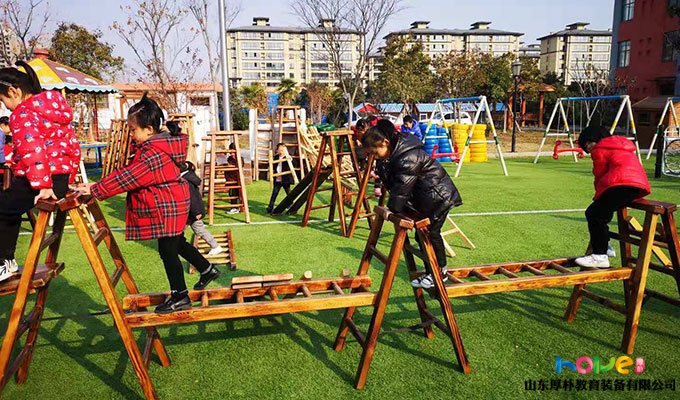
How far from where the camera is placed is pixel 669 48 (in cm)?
3036

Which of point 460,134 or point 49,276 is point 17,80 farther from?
point 460,134

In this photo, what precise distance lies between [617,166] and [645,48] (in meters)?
35.3

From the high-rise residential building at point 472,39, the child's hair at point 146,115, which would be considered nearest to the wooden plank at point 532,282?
the child's hair at point 146,115

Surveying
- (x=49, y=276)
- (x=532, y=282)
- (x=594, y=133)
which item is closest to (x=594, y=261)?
(x=532, y=282)

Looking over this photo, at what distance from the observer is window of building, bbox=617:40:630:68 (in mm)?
34375

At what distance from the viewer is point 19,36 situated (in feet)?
69.6

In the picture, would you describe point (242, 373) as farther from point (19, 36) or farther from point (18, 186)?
point (19, 36)

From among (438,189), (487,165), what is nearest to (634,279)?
(438,189)

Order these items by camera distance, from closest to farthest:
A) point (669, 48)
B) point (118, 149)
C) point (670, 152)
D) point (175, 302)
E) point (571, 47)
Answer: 1. point (175, 302)
2. point (118, 149)
3. point (670, 152)
4. point (669, 48)
5. point (571, 47)

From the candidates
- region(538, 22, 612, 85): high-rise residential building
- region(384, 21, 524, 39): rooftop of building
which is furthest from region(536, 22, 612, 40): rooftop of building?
region(384, 21, 524, 39): rooftop of building

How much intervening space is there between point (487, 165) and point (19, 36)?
2091cm

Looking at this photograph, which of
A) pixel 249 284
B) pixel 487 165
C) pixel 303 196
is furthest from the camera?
pixel 487 165

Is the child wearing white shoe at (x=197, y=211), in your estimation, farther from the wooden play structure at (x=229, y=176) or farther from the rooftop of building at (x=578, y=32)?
the rooftop of building at (x=578, y=32)

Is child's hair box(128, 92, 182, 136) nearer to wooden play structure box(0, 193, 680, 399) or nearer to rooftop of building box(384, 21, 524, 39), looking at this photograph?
wooden play structure box(0, 193, 680, 399)
